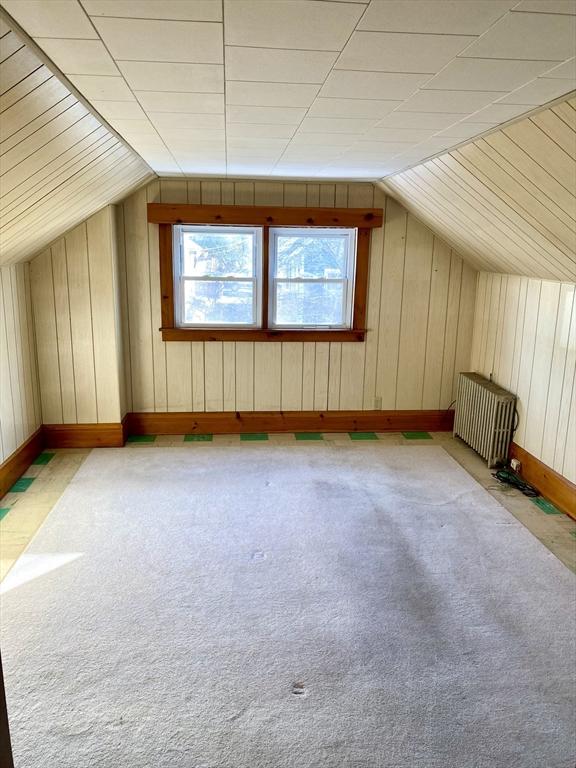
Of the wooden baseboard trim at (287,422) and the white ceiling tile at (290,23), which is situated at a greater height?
the white ceiling tile at (290,23)

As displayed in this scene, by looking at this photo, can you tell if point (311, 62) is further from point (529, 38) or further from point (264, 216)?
point (264, 216)

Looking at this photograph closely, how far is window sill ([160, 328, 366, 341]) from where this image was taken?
4922 mm

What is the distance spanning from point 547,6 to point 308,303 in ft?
12.3

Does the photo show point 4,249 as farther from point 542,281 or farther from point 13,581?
point 542,281

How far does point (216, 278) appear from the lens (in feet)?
16.2

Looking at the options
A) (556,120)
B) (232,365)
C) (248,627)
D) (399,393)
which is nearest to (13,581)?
(248,627)

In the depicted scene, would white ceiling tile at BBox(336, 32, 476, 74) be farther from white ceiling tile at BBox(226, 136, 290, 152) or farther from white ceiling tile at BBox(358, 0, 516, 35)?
white ceiling tile at BBox(226, 136, 290, 152)

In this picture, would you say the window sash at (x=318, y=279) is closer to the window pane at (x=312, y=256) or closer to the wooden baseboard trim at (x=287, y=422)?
the window pane at (x=312, y=256)

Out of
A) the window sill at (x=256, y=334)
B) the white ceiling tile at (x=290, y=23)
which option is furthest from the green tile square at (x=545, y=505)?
the white ceiling tile at (x=290, y=23)

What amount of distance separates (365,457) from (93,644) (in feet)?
8.91

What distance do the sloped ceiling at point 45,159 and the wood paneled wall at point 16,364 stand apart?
0.85ft

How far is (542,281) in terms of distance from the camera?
13.2 feet

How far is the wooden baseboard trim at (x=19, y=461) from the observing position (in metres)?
3.89

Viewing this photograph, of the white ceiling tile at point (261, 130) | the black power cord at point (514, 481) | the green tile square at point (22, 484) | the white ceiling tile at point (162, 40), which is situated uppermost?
the white ceiling tile at point (261, 130)
